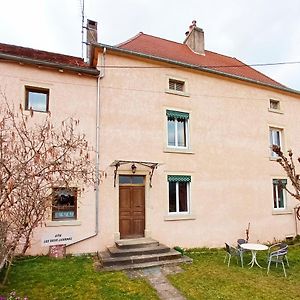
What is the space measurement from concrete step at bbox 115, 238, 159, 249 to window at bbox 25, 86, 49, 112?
5.73 metres

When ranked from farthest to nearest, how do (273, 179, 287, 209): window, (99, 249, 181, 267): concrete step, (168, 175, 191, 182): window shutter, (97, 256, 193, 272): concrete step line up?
(273, 179, 287, 209): window → (168, 175, 191, 182): window shutter → (99, 249, 181, 267): concrete step → (97, 256, 193, 272): concrete step

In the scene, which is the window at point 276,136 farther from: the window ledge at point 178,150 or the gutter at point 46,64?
the gutter at point 46,64

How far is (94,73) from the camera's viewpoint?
11.0 metres

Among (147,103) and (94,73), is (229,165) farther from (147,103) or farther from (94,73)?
Result: (94,73)

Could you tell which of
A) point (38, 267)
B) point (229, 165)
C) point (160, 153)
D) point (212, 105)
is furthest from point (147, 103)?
point (38, 267)

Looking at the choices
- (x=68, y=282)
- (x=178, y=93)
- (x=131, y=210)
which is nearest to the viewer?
(x=68, y=282)

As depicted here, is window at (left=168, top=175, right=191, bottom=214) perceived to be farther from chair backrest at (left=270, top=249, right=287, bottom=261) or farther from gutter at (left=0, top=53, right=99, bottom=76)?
gutter at (left=0, top=53, right=99, bottom=76)

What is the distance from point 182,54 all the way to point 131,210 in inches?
348

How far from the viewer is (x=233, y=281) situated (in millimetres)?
8102

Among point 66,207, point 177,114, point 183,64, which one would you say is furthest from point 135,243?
point 183,64

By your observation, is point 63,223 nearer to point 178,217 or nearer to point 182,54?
point 178,217

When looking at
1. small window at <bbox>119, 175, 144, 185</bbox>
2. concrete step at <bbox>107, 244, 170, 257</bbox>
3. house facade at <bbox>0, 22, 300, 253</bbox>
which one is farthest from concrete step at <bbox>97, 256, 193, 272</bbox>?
small window at <bbox>119, 175, 144, 185</bbox>

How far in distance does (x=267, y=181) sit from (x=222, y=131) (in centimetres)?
384

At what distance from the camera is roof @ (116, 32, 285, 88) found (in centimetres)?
1361
